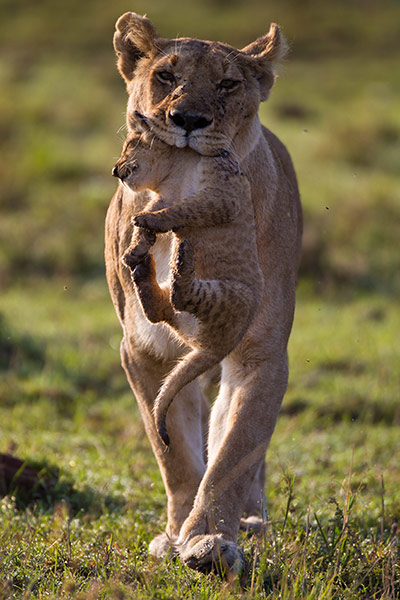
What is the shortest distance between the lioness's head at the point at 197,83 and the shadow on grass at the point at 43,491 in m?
1.85

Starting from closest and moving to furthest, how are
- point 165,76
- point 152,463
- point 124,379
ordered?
point 165,76
point 152,463
point 124,379

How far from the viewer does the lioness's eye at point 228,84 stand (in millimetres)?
3569

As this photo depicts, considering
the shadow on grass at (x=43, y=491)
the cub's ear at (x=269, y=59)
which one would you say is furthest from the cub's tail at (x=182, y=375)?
the shadow on grass at (x=43, y=491)

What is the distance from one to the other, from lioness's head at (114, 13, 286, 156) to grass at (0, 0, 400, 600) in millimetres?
1391

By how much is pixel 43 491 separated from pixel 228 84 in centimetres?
222

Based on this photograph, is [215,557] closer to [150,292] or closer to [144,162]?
[150,292]

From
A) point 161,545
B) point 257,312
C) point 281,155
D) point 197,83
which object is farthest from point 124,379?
point 197,83

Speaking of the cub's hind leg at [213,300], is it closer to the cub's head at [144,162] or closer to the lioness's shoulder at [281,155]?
the cub's head at [144,162]

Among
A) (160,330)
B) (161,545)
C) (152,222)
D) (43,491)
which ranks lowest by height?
(43,491)

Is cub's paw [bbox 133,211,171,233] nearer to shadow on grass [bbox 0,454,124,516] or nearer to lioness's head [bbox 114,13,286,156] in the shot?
lioness's head [bbox 114,13,286,156]

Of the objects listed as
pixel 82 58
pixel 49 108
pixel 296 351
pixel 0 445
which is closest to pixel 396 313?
pixel 296 351

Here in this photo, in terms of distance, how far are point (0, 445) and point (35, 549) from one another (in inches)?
75.0

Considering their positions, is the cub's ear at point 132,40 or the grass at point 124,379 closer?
the grass at point 124,379

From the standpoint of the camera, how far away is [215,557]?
10.6 feet
